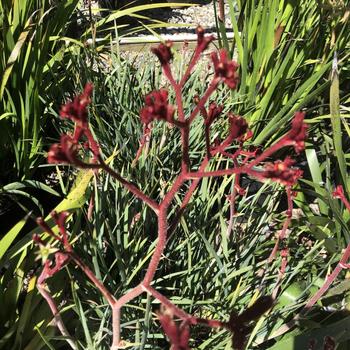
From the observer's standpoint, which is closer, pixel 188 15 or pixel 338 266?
pixel 338 266

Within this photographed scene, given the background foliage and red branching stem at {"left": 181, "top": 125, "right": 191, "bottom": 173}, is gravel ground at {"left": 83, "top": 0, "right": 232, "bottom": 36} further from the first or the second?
red branching stem at {"left": 181, "top": 125, "right": 191, "bottom": 173}

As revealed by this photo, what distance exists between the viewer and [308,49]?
1825 millimetres

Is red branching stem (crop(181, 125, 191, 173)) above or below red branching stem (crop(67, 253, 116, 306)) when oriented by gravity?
above

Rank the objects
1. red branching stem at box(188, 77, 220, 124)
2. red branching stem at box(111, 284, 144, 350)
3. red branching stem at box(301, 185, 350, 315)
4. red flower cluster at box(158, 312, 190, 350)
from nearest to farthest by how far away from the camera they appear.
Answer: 1. red flower cluster at box(158, 312, 190, 350)
2. red branching stem at box(188, 77, 220, 124)
3. red branching stem at box(111, 284, 144, 350)
4. red branching stem at box(301, 185, 350, 315)

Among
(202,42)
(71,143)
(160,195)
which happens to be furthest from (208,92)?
(160,195)

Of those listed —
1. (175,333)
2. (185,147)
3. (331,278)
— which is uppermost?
(185,147)

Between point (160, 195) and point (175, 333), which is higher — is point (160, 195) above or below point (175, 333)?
below

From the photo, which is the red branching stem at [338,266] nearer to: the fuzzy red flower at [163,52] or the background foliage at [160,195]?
the background foliage at [160,195]

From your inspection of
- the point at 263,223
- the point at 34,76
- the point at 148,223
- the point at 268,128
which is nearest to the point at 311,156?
the point at 268,128

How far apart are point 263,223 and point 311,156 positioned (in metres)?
0.41

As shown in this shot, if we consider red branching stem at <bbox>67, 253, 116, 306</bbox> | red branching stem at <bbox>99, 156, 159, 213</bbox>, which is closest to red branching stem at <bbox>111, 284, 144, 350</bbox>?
red branching stem at <bbox>67, 253, 116, 306</bbox>

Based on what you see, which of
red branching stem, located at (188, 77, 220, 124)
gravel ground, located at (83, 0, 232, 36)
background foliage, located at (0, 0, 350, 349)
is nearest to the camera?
red branching stem, located at (188, 77, 220, 124)

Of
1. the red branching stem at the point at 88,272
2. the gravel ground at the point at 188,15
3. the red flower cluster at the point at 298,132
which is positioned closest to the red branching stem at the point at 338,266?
the red flower cluster at the point at 298,132

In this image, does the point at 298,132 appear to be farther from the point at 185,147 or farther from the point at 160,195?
the point at 160,195
